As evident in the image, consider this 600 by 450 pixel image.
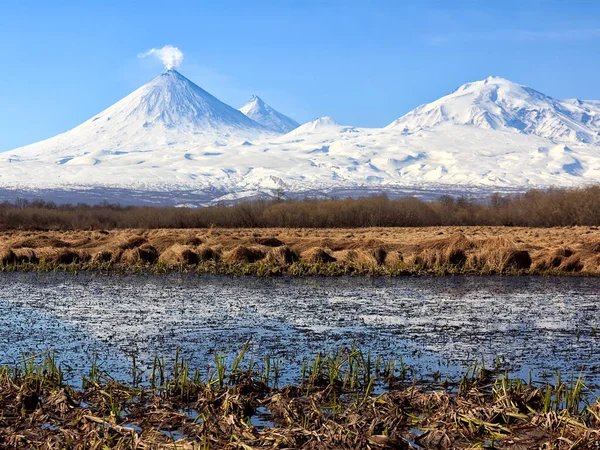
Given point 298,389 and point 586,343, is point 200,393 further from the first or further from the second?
point 586,343

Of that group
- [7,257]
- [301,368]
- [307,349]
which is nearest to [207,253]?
Answer: [7,257]

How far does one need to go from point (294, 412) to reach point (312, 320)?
7921 mm

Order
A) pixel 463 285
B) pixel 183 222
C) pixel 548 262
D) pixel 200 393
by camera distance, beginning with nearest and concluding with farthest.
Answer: pixel 200 393 < pixel 463 285 < pixel 548 262 < pixel 183 222

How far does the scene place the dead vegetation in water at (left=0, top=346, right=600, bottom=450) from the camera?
8195 mm

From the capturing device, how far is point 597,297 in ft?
68.4

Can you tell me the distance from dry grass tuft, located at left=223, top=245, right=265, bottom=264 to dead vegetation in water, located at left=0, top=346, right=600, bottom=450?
18.9 m

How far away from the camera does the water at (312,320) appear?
13070 millimetres

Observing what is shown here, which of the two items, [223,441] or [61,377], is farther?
[61,377]

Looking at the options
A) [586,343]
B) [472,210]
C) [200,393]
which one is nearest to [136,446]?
[200,393]

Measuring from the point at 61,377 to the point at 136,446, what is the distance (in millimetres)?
3114

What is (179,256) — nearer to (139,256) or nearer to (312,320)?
(139,256)

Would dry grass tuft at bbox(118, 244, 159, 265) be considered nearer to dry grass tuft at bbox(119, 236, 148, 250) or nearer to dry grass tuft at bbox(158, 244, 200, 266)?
dry grass tuft at bbox(158, 244, 200, 266)

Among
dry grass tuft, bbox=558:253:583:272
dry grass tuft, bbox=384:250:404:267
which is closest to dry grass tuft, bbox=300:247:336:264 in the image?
dry grass tuft, bbox=384:250:404:267

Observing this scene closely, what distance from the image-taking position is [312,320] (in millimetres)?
17047
